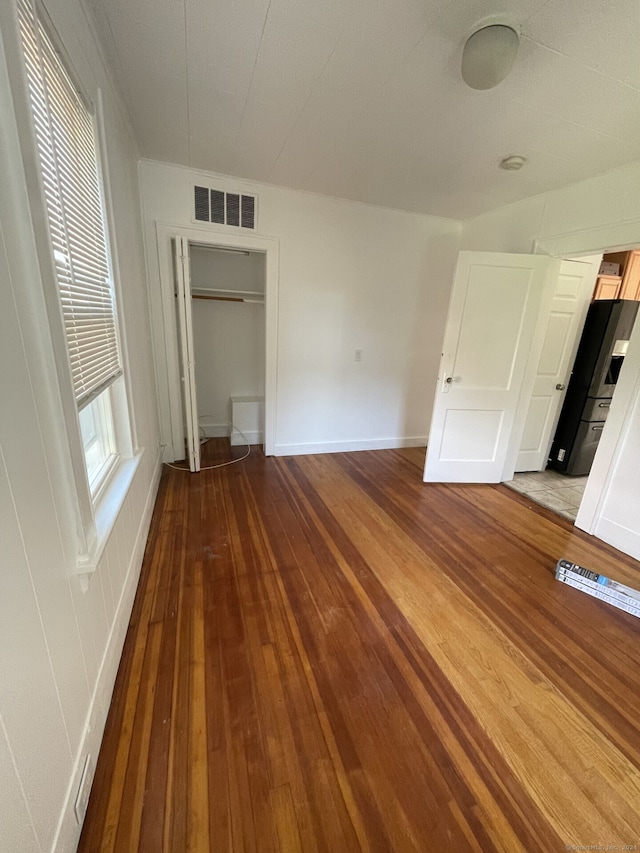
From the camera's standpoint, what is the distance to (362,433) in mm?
3900

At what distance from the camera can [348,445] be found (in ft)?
12.7

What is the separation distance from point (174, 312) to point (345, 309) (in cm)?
165

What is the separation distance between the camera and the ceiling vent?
278 cm

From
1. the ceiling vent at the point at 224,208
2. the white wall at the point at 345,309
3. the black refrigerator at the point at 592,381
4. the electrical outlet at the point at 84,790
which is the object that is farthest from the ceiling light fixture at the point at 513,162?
the electrical outlet at the point at 84,790

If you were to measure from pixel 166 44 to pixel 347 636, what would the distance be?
9.33ft

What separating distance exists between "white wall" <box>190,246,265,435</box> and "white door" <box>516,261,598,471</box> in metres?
2.80

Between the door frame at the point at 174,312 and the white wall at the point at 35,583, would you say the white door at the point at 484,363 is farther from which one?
the white wall at the point at 35,583

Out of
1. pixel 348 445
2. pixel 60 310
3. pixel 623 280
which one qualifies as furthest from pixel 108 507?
pixel 623 280

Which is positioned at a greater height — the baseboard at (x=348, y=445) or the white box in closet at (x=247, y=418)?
the white box in closet at (x=247, y=418)

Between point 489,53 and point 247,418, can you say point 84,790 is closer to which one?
point 489,53

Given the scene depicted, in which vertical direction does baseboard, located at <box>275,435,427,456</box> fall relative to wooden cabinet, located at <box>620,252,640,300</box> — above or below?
below

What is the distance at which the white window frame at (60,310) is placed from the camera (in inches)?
32.7

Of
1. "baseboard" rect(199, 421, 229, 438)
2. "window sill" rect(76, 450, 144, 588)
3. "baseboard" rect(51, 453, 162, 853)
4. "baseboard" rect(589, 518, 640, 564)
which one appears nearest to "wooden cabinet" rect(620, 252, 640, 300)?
"baseboard" rect(589, 518, 640, 564)

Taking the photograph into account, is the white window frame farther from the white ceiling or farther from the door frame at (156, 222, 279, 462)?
the door frame at (156, 222, 279, 462)
